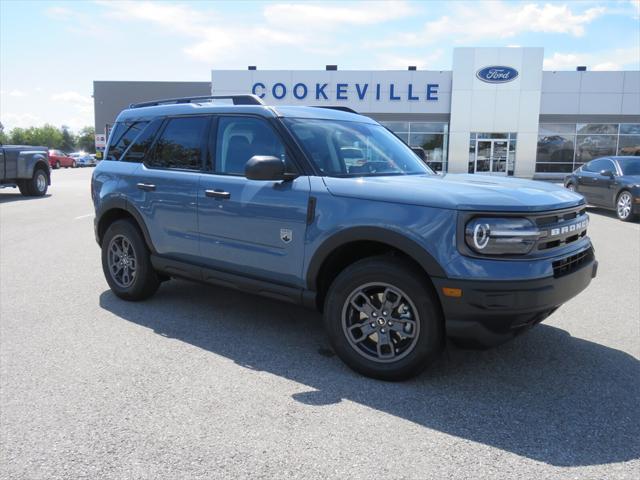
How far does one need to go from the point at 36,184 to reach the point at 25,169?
0.77m

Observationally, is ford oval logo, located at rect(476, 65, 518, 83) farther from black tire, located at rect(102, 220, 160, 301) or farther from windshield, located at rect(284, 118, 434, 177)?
black tire, located at rect(102, 220, 160, 301)

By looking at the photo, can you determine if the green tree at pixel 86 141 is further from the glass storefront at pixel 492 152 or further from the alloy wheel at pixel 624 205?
the alloy wheel at pixel 624 205

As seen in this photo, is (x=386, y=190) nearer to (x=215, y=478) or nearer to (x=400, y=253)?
(x=400, y=253)

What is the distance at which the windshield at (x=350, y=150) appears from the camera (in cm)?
420

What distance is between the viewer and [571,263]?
3.65 meters

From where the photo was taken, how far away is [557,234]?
3.51m

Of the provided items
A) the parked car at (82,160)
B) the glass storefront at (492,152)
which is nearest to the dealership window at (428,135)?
the glass storefront at (492,152)

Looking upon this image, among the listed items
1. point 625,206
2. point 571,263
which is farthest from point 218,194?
point 625,206

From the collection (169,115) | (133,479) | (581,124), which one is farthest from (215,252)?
(581,124)

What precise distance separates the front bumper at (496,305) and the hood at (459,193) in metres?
0.45

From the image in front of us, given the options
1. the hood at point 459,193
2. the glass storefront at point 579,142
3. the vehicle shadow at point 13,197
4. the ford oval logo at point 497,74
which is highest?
the ford oval logo at point 497,74

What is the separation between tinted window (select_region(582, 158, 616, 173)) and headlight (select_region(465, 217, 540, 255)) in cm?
1173

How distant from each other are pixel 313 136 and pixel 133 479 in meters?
2.75

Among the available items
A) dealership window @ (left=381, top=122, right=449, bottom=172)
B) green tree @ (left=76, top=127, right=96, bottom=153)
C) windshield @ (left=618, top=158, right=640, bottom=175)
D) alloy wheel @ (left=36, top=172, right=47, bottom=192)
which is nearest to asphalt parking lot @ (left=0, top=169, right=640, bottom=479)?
windshield @ (left=618, top=158, right=640, bottom=175)
